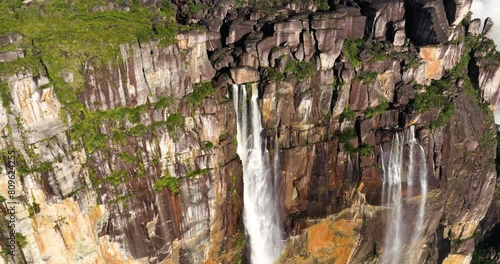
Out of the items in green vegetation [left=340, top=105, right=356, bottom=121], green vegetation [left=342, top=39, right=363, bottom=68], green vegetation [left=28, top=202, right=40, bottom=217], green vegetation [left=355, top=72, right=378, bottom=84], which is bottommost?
green vegetation [left=28, top=202, right=40, bottom=217]

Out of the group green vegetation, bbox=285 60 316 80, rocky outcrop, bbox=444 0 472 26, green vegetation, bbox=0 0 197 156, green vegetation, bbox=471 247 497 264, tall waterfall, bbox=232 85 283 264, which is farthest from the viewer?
green vegetation, bbox=471 247 497 264

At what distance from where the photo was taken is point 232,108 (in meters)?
26.5

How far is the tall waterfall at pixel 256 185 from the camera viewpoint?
2714 centimetres

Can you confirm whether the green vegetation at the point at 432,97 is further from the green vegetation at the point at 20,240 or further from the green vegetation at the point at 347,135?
the green vegetation at the point at 20,240

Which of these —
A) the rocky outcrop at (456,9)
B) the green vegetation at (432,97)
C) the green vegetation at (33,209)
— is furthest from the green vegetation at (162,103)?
the rocky outcrop at (456,9)

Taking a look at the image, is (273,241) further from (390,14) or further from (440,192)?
(390,14)

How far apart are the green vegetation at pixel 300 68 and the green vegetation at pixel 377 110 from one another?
4.62 metres

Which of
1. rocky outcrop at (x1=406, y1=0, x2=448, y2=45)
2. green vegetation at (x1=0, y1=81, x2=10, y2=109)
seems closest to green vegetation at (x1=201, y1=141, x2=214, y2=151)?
green vegetation at (x1=0, y1=81, x2=10, y2=109)

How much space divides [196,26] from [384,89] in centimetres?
1288

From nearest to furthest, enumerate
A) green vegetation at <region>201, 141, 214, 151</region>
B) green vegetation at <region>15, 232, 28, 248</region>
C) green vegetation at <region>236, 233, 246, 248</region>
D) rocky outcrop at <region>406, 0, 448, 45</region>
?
green vegetation at <region>15, 232, 28, 248</region>, green vegetation at <region>201, 141, 214, 151</region>, green vegetation at <region>236, 233, 246, 248</region>, rocky outcrop at <region>406, 0, 448, 45</region>

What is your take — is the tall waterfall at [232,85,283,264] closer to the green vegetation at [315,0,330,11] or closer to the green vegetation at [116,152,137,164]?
the green vegetation at [116,152,137,164]

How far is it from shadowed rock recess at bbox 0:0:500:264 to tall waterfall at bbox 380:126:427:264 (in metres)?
0.32

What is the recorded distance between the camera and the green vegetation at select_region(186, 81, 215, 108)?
25547 mm

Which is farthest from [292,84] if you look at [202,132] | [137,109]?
[137,109]
